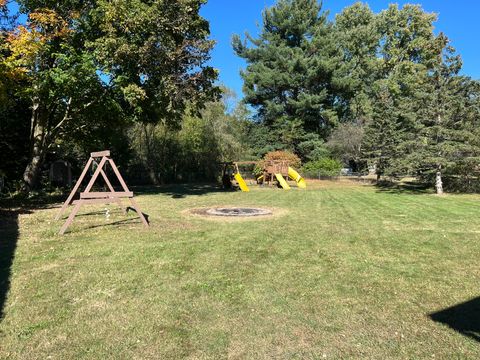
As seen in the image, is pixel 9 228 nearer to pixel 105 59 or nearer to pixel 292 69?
pixel 105 59

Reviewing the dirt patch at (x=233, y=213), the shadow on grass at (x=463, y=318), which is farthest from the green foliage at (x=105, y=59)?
the shadow on grass at (x=463, y=318)

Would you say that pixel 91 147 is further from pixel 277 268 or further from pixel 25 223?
pixel 277 268

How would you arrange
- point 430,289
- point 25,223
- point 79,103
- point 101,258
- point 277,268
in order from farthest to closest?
point 79,103, point 25,223, point 101,258, point 277,268, point 430,289

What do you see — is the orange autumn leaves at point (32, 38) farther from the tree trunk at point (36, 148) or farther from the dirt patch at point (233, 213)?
the dirt patch at point (233, 213)

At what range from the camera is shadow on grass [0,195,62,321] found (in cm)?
562

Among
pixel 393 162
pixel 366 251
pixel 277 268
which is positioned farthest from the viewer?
pixel 393 162

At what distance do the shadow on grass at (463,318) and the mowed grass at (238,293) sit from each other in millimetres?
28

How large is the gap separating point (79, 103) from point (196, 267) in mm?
15006

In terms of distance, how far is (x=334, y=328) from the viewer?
4211 mm

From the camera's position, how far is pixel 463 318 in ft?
14.7

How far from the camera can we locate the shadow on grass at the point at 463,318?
13.7ft

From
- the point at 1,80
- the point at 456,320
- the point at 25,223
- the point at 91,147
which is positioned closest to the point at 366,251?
the point at 456,320

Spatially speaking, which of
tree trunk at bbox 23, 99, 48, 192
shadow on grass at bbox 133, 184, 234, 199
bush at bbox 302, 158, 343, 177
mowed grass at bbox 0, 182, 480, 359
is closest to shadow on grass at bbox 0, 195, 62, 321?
mowed grass at bbox 0, 182, 480, 359

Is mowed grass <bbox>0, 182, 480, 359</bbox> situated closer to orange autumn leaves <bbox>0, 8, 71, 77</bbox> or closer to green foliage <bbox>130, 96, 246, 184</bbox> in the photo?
orange autumn leaves <bbox>0, 8, 71, 77</bbox>
